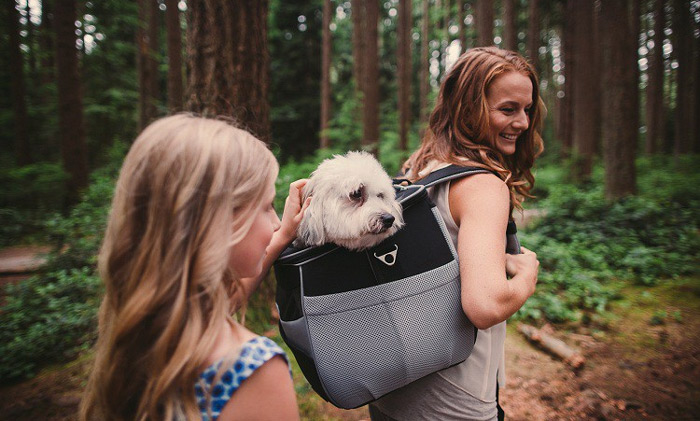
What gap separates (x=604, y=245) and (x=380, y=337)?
280 inches

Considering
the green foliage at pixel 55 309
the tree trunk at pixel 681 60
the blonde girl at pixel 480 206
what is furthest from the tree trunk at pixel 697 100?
the green foliage at pixel 55 309

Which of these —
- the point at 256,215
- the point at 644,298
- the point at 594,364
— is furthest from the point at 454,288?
the point at 644,298

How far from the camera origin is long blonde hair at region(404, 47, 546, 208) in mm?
1602

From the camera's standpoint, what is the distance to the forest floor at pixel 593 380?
3.17 metres

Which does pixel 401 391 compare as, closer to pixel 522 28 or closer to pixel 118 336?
pixel 118 336

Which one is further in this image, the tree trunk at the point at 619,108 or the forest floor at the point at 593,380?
the tree trunk at the point at 619,108

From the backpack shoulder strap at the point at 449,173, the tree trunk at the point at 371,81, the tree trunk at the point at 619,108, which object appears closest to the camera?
the backpack shoulder strap at the point at 449,173

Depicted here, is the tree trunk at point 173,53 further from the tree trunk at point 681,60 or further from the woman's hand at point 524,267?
the tree trunk at point 681,60

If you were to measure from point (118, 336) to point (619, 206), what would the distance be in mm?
9559

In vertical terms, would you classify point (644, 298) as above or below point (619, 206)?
below

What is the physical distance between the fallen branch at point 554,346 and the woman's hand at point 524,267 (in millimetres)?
3163

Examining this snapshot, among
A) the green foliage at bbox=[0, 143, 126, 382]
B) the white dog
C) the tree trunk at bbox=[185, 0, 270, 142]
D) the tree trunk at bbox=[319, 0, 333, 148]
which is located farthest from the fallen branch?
the tree trunk at bbox=[319, 0, 333, 148]

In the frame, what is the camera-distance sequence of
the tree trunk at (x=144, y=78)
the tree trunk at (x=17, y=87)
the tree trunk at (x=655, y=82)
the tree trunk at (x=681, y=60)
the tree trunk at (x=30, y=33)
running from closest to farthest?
the tree trunk at (x=17, y=87) < the tree trunk at (x=144, y=78) < the tree trunk at (x=30, y=33) < the tree trunk at (x=655, y=82) < the tree trunk at (x=681, y=60)

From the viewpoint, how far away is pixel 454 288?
1.34m
